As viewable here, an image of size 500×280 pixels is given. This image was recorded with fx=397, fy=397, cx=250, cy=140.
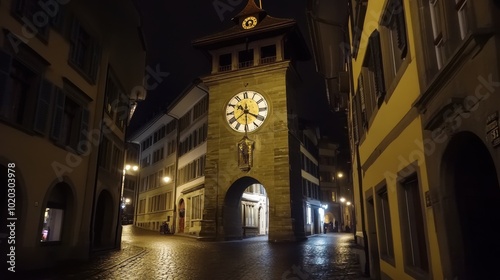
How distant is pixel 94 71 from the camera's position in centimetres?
1474

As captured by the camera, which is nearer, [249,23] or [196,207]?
[249,23]

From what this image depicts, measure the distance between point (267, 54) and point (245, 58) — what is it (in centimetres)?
180

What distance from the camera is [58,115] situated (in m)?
11.9

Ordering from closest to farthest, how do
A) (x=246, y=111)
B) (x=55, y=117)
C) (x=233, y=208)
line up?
(x=55, y=117), (x=246, y=111), (x=233, y=208)

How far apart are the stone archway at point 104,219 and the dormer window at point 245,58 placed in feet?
51.1

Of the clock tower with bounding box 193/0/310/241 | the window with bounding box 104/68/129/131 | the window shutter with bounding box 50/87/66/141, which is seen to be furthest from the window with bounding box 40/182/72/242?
the clock tower with bounding box 193/0/310/241

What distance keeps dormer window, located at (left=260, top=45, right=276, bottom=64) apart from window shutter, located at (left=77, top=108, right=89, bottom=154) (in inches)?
704

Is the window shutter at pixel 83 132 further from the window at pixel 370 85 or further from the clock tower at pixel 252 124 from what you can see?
the clock tower at pixel 252 124

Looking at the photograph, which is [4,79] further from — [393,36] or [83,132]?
[393,36]

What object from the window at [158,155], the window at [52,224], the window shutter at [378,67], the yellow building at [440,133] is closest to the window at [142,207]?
the window at [158,155]

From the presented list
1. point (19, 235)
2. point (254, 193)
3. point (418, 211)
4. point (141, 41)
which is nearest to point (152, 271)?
point (19, 235)

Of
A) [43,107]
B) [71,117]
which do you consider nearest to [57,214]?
[71,117]

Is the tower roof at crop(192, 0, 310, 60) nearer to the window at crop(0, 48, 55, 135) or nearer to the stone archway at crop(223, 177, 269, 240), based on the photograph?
the stone archway at crop(223, 177, 269, 240)

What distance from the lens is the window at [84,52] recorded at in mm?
13108
